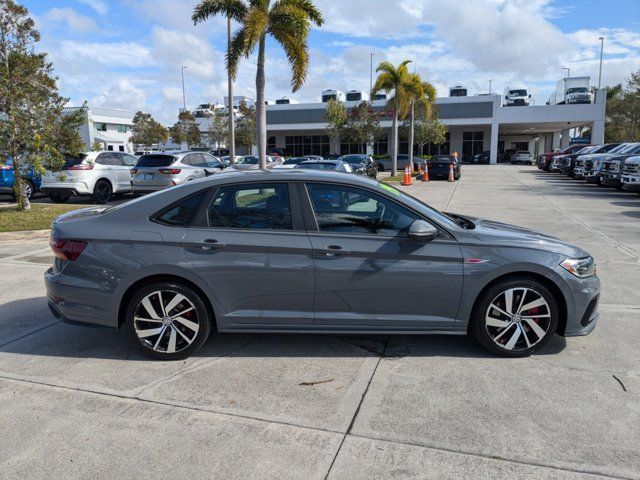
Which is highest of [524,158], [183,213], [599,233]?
[524,158]

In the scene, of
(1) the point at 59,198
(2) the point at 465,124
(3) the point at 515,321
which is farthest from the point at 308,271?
(2) the point at 465,124

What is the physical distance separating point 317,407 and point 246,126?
176 feet

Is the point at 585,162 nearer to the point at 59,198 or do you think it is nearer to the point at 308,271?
the point at 59,198

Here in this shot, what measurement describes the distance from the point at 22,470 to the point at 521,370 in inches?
139

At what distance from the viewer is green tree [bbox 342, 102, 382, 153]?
5281 cm

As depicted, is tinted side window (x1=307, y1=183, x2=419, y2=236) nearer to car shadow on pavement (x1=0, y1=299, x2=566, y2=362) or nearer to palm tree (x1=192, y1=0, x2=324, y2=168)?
car shadow on pavement (x1=0, y1=299, x2=566, y2=362)

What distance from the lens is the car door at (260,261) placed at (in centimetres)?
412

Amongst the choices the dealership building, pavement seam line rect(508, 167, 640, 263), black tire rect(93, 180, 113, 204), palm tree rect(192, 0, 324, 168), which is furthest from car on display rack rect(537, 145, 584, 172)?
black tire rect(93, 180, 113, 204)

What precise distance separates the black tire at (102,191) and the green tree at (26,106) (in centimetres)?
270

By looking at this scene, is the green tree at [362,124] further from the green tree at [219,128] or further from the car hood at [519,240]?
the car hood at [519,240]

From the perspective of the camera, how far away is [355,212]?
428 centimetres

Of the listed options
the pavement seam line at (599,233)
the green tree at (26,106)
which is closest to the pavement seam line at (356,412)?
the pavement seam line at (599,233)

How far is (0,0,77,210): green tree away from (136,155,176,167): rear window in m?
2.39

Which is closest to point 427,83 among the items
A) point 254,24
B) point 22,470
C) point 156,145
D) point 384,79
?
point 384,79
